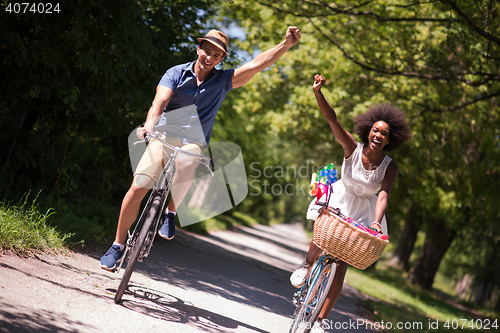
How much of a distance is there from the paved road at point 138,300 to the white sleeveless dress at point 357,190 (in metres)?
1.42

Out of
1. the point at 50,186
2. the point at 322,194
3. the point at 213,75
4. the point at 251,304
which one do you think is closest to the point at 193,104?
the point at 213,75


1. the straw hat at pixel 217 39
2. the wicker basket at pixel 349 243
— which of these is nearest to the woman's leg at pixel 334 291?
the wicker basket at pixel 349 243

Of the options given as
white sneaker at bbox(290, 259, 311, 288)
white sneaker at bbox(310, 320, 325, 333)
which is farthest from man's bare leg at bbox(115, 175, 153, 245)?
white sneaker at bbox(310, 320, 325, 333)

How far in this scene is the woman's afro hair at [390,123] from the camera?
14.8 feet

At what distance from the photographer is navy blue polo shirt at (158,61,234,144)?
4520 mm

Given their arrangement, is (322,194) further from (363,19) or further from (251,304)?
(363,19)

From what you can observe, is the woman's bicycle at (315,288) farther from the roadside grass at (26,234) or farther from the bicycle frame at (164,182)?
the roadside grass at (26,234)

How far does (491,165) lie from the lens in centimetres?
1581

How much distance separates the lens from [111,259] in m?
4.20

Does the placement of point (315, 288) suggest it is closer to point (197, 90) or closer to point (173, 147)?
point (173, 147)

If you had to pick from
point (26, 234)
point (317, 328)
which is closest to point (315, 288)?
point (317, 328)

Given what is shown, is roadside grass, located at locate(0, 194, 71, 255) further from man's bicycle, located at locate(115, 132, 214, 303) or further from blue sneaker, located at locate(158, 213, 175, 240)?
blue sneaker, located at locate(158, 213, 175, 240)

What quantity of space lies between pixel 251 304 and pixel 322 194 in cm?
228

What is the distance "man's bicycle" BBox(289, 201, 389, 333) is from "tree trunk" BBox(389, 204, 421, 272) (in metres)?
18.6
